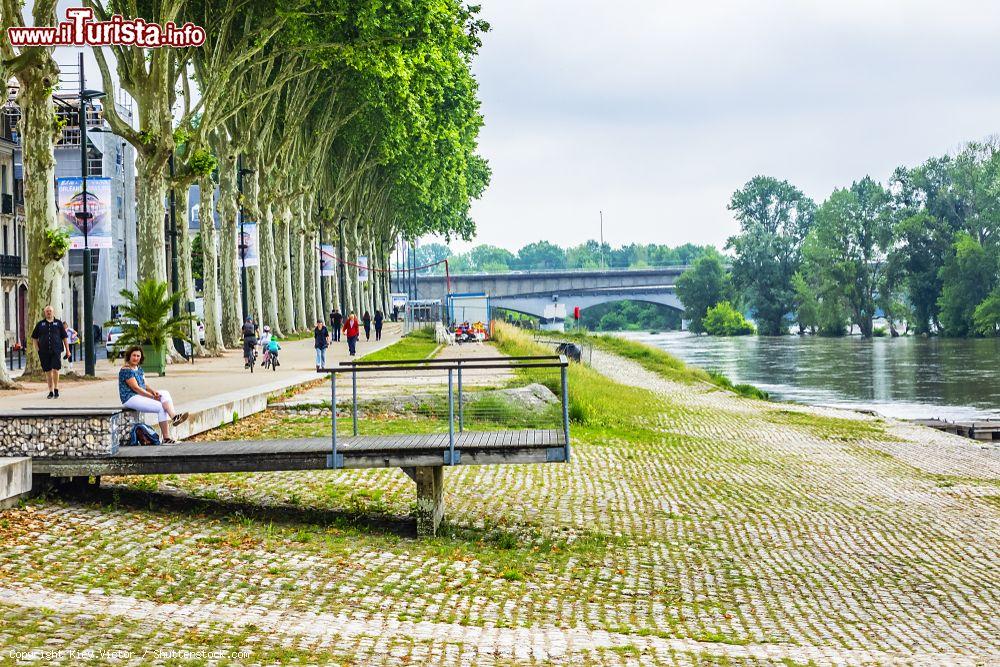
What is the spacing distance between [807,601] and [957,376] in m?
49.8

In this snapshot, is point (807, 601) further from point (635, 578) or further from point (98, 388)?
point (98, 388)

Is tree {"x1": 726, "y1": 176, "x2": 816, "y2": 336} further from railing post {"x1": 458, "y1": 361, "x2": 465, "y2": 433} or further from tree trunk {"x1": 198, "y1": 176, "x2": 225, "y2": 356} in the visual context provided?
railing post {"x1": 458, "y1": 361, "x2": 465, "y2": 433}

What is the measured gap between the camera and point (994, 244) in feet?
330

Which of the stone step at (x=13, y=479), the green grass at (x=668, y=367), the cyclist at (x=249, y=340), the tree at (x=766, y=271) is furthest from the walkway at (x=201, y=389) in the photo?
the tree at (x=766, y=271)

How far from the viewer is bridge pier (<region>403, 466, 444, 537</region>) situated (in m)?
14.4

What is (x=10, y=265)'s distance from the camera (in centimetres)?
6550

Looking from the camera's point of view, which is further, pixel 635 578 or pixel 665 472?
pixel 665 472

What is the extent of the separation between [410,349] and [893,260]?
6666 centimetres

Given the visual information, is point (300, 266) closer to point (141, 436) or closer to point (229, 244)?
point (229, 244)

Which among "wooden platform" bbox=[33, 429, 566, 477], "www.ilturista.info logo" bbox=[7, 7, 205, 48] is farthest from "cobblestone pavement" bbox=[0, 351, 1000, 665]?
"www.ilturista.info logo" bbox=[7, 7, 205, 48]

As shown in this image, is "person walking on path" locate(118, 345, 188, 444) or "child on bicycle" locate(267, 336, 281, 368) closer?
"person walking on path" locate(118, 345, 188, 444)

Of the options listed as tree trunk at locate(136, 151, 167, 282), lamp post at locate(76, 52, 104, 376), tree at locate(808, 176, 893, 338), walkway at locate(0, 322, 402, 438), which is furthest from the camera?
tree at locate(808, 176, 893, 338)

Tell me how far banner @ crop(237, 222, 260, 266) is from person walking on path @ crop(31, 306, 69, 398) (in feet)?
72.1

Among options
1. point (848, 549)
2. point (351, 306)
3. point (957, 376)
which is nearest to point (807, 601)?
point (848, 549)
